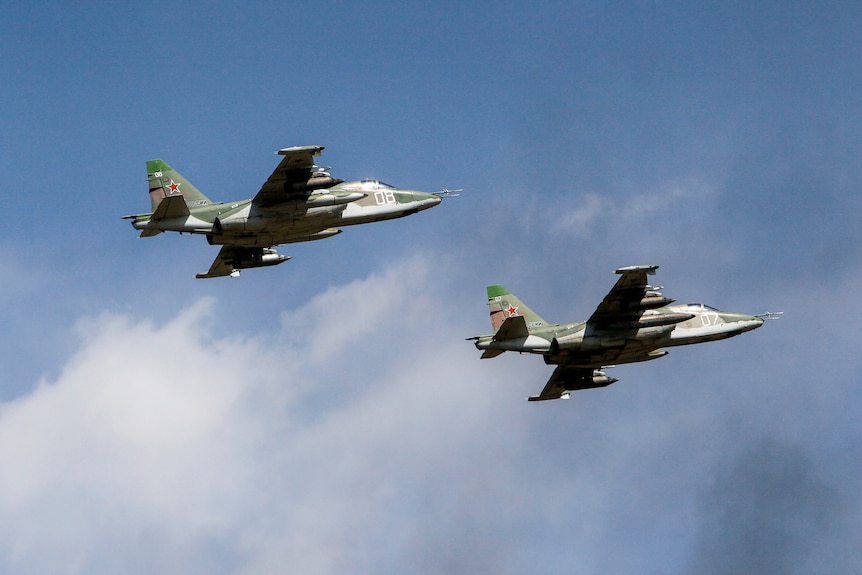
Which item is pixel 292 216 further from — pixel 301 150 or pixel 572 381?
pixel 572 381

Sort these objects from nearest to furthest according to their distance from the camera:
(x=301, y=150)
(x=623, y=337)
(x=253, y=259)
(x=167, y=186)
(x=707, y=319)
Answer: (x=301, y=150) → (x=623, y=337) → (x=167, y=186) → (x=707, y=319) → (x=253, y=259)

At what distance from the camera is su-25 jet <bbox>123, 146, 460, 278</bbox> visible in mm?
81250

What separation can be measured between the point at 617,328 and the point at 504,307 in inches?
316

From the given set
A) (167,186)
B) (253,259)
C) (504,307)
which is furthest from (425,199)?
(167,186)

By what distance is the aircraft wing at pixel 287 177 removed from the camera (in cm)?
8006

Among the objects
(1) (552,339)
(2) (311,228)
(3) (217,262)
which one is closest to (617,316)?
(1) (552,339)

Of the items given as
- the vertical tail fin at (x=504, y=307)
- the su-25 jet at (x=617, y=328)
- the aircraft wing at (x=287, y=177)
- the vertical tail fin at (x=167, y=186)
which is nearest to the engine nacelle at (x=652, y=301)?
the su-25 jet at (x=617, y=328)

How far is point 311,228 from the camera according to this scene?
84688 mm

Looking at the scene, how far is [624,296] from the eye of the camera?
8350 cm

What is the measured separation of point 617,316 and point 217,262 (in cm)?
2746

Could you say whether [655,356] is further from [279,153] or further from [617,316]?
[279,153]

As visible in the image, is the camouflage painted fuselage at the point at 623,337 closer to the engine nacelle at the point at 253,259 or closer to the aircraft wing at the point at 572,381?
the aircraft wing at the point at 572,381

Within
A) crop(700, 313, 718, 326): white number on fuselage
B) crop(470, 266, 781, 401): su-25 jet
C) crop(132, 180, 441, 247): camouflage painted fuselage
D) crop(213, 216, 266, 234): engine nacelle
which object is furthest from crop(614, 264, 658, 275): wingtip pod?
crop(213, 216, 266, 234): engine nacelle

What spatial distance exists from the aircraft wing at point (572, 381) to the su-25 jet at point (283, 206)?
1527cm
